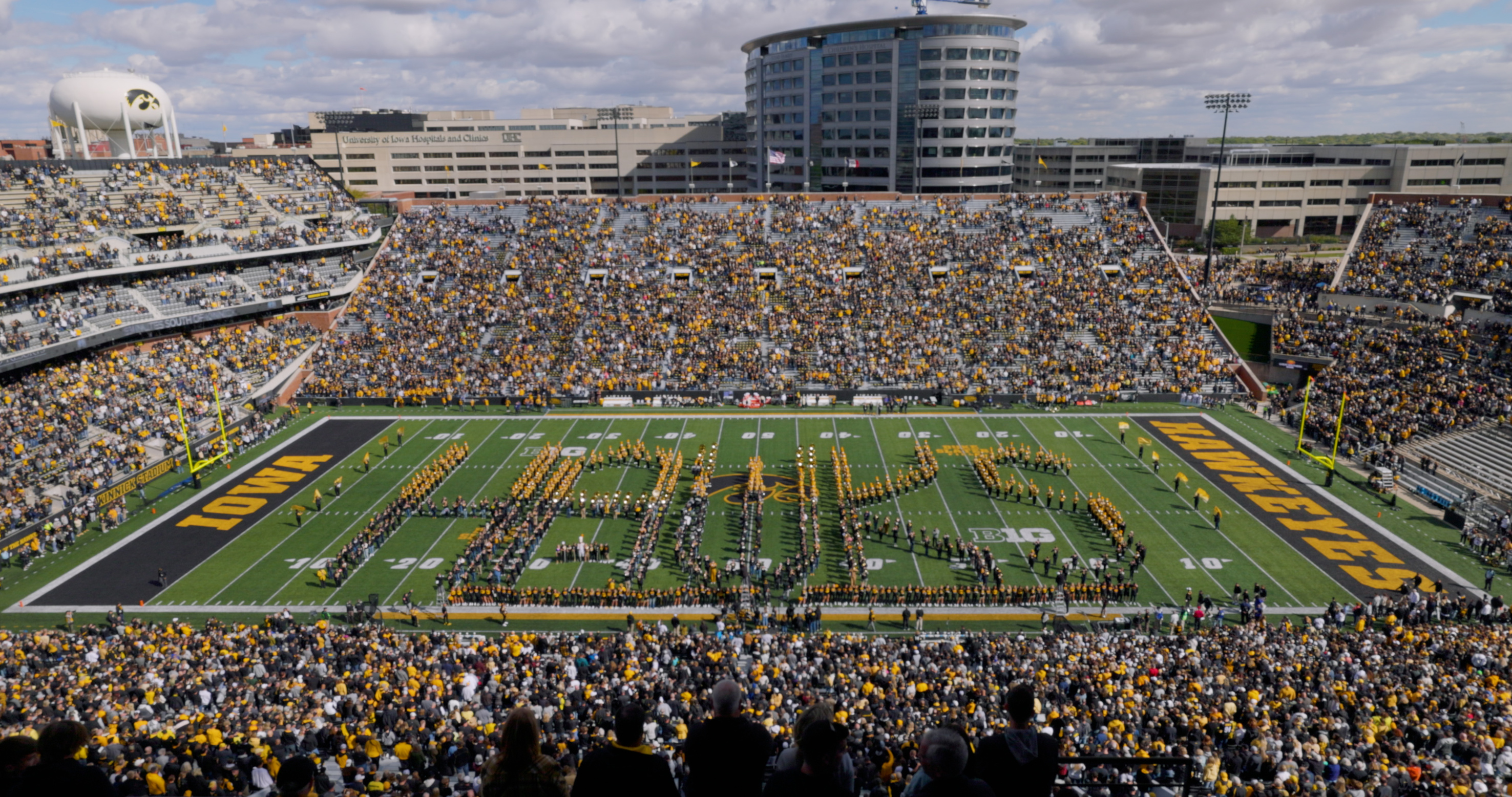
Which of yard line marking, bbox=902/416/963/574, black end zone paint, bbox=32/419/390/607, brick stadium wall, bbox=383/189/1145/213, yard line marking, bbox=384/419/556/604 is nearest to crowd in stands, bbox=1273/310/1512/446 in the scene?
yard line marking, bbox=902/416/963/574

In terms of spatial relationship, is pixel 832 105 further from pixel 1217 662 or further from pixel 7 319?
pixel 1217 662

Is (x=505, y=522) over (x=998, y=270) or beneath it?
beneath

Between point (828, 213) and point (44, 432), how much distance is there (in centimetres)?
3970

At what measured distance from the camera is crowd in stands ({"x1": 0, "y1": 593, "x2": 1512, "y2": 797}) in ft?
36.5

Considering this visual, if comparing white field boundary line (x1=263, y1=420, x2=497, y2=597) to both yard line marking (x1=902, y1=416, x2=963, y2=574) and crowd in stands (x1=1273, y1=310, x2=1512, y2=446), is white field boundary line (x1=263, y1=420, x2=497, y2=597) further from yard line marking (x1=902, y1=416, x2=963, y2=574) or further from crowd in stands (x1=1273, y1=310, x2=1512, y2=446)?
crowd in stands (x1=1273, y1=310, x2=1512, y2=446)

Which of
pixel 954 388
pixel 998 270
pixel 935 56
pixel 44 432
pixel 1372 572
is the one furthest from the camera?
pixel 935 56

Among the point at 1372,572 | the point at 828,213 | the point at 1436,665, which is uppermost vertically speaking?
the point at 828,213

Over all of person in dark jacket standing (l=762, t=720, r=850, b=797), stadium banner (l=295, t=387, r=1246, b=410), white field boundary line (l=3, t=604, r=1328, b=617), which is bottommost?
white field boundary line (l=3, t=604, r=1328, b=617)

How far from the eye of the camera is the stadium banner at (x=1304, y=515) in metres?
22.5

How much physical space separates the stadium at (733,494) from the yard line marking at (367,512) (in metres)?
0.39

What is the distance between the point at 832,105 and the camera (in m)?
79.3

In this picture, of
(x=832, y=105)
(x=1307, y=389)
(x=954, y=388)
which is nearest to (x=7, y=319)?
(x=954, y=388)

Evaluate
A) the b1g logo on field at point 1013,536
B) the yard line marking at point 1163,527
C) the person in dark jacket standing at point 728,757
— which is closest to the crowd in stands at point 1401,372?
the yard line marking at point 1163,527

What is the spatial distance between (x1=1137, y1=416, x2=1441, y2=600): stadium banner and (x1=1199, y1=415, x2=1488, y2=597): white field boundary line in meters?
0.06
